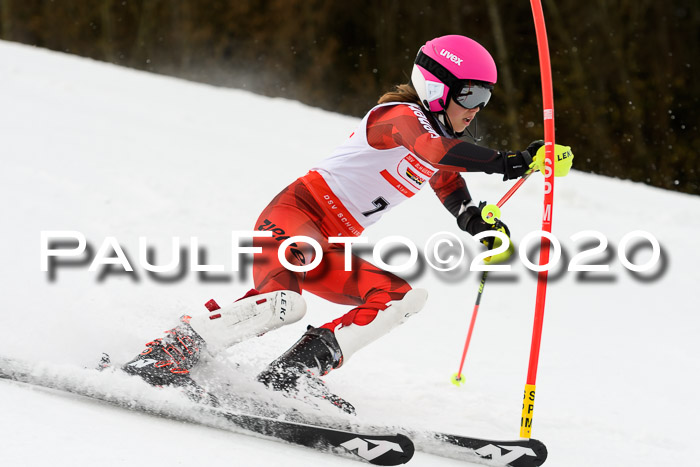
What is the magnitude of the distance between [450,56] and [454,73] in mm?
88

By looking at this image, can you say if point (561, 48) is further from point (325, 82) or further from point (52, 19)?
point (52, 19)

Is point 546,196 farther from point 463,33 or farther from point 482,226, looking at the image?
point 463,33

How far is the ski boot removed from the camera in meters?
3.06

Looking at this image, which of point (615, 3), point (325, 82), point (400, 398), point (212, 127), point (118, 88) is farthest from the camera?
point (325, 82)

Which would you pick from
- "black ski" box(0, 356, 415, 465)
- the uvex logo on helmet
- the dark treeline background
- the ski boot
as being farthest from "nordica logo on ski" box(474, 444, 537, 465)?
the dark treeline background

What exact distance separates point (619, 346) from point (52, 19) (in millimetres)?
30071

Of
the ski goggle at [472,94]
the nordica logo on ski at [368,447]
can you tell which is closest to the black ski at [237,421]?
the nordica logo on ski at [368,447]

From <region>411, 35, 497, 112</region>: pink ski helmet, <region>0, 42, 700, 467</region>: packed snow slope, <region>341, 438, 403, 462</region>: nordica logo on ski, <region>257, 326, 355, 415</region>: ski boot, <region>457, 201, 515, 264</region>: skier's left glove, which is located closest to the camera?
<region>341, 438, 403, 462</region>: nordica logo on ski

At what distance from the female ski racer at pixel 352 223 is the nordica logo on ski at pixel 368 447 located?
338 mm

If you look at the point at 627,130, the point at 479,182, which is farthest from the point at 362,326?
the point at 627,130

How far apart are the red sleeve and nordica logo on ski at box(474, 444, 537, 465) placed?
1072 millimetres

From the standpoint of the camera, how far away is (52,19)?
29.9 metres

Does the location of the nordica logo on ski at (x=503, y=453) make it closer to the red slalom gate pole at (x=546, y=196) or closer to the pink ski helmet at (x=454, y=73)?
the red slalom gate pole at (x=546, y=196)

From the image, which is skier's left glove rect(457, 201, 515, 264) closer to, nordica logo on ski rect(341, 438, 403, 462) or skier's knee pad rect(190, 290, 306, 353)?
skier's knee pad rect(190, 290, 306, 353)
